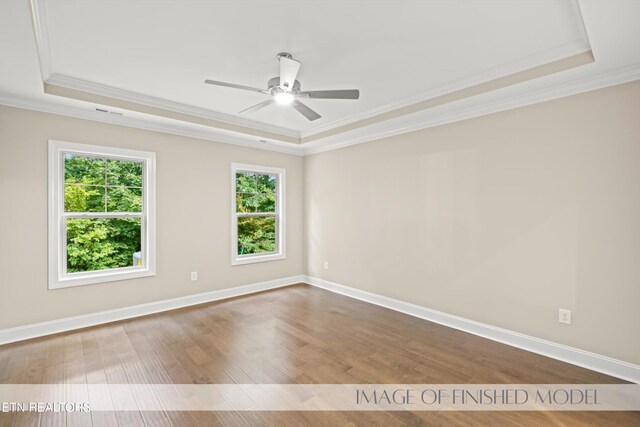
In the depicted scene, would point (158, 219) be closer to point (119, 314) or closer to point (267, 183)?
point (119, 314)

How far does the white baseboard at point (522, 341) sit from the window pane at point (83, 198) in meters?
3.75

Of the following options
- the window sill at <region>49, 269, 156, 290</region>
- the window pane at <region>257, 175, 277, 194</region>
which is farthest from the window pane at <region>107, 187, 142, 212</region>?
the window pane at <region>257, 175, 277, 194</region>

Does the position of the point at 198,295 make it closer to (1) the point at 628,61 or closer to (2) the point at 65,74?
(2) the point at 65,74

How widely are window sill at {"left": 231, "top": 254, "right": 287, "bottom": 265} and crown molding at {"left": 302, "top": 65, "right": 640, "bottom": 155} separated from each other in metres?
2.01

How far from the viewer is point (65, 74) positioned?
9.53ft

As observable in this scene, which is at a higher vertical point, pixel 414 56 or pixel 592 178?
pixel 414 56

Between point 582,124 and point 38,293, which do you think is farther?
point 38,293

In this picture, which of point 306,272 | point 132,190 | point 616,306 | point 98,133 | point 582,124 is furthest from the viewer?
point 306,272

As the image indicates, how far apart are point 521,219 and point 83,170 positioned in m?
4.92

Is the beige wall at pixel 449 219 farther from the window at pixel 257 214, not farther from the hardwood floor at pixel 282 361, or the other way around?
the hardwood floor at pixel 282 361

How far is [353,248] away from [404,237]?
97cm

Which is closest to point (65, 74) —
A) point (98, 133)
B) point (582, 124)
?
point (98, 133)

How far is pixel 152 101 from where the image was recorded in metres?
3.54

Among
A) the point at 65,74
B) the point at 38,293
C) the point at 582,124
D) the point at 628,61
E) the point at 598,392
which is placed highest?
the point at 65,74
